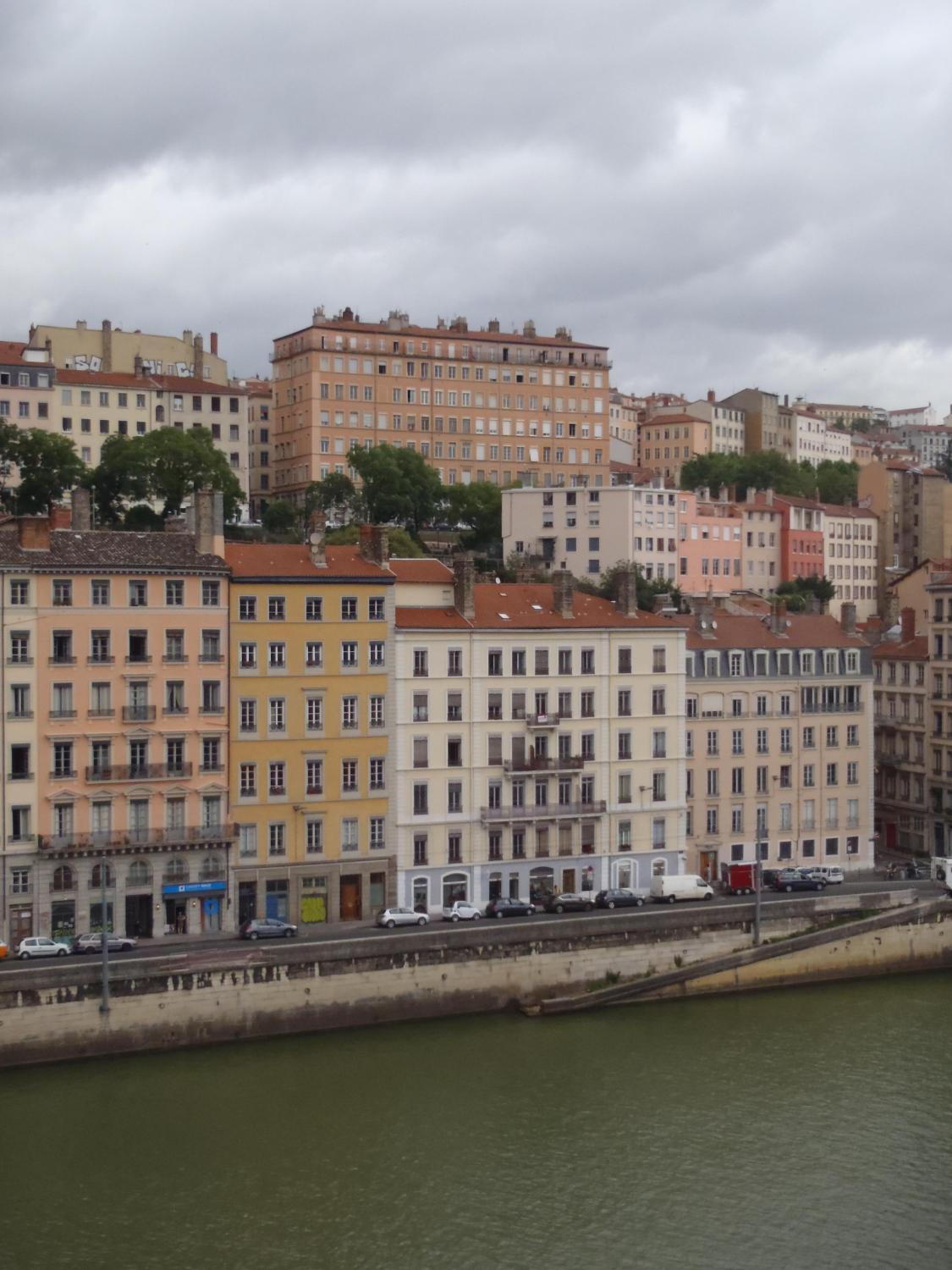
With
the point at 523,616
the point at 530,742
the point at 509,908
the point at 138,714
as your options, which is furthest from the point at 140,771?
the point at 523,616

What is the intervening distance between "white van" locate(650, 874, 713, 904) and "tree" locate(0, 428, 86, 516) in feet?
145

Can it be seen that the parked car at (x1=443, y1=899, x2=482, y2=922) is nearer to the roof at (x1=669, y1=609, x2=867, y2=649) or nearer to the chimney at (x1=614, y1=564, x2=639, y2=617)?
the chimney at (x1=614, y1=564, x2=639, y2=617)

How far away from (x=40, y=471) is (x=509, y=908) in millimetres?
44302

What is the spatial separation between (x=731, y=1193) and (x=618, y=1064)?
10080mm

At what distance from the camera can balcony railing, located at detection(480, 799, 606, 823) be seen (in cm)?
6406

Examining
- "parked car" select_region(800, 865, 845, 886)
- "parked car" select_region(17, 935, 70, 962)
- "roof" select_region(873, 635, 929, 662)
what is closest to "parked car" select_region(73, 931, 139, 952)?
"parked car" select_region(17, 935, 70, 962)

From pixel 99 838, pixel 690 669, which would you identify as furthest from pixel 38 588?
pixel 690 669

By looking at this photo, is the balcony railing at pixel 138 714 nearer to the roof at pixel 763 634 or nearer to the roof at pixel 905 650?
the roof at pixel 763 634

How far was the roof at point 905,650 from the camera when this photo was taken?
3152 inches

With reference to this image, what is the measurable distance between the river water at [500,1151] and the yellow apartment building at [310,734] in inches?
360

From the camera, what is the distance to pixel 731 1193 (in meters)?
40.5

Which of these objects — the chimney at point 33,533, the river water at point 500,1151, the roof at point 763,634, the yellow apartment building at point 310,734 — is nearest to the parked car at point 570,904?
the yellow apartment building at point 310,734

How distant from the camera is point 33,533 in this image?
57750 millimetres

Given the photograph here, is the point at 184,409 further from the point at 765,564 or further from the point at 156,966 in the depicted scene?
the point at 156,966
